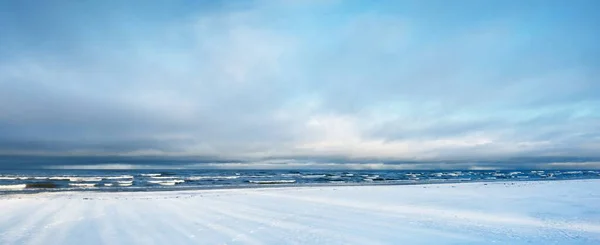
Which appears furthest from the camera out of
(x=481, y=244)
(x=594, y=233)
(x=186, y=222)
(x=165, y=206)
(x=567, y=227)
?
(x=165, y=206)

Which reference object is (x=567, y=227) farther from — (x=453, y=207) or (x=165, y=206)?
(x=165, y=206)

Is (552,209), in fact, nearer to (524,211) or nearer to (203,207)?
(524,211)

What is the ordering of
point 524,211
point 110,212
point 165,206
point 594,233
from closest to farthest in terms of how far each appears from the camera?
point 594,233
point 110,212
point 524,211
point 165,206

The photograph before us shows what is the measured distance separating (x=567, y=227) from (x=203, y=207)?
14.7m

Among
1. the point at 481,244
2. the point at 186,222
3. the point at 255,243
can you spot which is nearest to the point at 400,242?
the point at 481,244

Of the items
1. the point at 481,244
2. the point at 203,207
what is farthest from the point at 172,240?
the point at 481,244

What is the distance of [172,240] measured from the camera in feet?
32.1

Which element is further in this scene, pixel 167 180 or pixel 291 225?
pixel 167 180

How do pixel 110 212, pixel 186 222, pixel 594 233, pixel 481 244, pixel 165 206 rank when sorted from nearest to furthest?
pixel 481 244 → pixel 594 233 → pixel 186 222 → pixel 110 212 → pixel 165 206

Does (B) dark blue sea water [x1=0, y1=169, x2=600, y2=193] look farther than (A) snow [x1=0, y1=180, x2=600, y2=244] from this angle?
Yes

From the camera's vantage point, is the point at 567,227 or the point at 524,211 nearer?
the point at 567,227

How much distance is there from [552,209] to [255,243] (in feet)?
50.5

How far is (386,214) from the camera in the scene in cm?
1480

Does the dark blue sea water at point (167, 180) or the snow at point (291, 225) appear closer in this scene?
the snow at point (291, 225)
